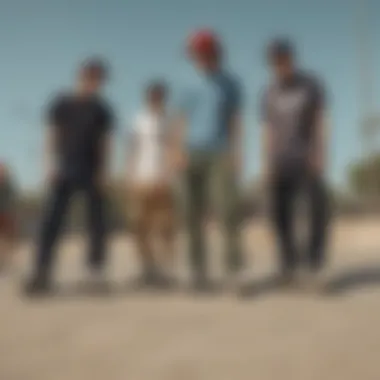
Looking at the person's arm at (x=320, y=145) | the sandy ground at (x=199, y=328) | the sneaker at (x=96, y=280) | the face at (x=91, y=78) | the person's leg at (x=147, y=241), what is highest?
the face at (x=91, y=78)

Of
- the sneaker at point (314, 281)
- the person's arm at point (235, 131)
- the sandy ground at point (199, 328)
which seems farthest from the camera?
the person's arm at point (235, 131)

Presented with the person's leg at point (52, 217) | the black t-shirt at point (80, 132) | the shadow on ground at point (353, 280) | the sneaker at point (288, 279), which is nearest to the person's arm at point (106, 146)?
the black t-shirt at point (80, 132)

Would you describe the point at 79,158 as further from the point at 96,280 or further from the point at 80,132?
the point at 96,280

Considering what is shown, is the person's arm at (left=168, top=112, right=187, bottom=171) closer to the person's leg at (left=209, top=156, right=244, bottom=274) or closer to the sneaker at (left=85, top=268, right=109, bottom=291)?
the person's leg at (left=209, top=156, right=244, bottom=274)

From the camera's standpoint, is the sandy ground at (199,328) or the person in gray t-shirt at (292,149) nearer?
the sandy ground at (199,328)

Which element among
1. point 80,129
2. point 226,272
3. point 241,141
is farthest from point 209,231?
point 80,129

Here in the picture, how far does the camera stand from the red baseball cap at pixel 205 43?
2.14 metres

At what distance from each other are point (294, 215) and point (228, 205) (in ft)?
0.70

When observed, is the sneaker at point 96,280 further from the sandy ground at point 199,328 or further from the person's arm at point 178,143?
the person's arm at point 178,143

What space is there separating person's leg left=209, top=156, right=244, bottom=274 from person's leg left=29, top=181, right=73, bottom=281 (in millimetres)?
456

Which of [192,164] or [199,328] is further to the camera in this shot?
[192,164]

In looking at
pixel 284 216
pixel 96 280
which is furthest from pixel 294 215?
pixel 96 280

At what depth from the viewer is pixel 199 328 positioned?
184 cm

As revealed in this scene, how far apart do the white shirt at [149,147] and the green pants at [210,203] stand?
3.7 inches
